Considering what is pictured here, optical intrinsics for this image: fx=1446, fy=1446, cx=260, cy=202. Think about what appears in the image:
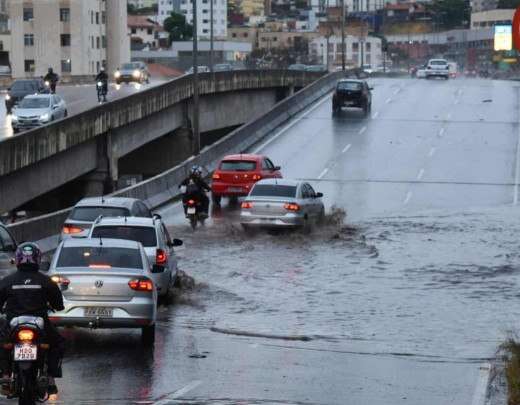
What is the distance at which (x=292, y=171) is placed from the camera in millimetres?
50344

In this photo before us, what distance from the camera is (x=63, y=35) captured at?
5172 inches

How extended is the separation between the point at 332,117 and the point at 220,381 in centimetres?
5435

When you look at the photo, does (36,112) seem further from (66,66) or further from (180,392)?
(66,66)

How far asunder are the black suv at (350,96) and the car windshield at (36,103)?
2113 cm

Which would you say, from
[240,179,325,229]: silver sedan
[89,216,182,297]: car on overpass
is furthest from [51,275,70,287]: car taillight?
[240,179,325,229]: silver sedan

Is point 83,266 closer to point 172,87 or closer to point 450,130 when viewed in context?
point 172,87

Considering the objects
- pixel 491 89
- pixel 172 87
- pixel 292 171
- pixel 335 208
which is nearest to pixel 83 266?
pixel 335 208

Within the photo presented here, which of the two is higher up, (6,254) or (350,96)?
(6,254)

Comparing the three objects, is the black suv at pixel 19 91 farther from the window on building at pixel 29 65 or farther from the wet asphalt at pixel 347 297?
the window on building at pixel 29 65

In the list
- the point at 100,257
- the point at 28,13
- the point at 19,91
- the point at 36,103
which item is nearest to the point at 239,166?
the point at 36,103

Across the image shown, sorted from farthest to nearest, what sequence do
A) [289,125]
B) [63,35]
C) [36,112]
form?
[63,35] < [289,125] < [36,112]

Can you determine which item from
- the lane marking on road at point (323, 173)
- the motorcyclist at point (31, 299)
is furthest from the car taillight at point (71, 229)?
the lane marking on road at point (323, 173)

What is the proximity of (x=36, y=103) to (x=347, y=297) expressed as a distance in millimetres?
28828

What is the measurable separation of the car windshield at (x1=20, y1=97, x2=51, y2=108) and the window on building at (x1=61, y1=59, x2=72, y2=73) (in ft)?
→ 262
